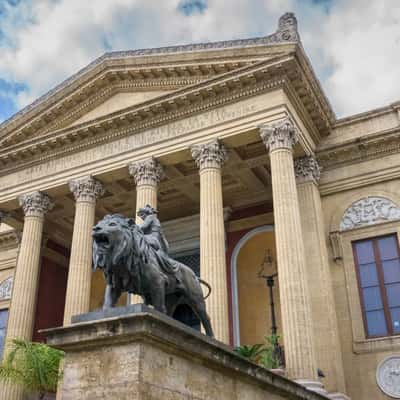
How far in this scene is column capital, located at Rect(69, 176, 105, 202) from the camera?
22.9 metres

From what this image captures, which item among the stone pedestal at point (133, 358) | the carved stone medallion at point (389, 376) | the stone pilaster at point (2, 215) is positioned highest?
the stone pilaster at point (2, 215)

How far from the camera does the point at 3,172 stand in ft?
83.8

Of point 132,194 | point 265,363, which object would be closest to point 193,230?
point 132,194

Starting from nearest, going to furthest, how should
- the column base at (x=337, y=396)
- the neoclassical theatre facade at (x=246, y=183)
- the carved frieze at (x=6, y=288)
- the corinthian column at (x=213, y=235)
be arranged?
the column base at (x=337, y=396) → the corinthian column at (x=213, y=235) → the neoclassical theatre facade at (x=246, y=183) → the carved frieze at (x=6, y=288)

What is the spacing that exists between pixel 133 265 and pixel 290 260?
1014 cm

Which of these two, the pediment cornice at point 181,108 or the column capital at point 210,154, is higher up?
the pediment cornice at point 181,108

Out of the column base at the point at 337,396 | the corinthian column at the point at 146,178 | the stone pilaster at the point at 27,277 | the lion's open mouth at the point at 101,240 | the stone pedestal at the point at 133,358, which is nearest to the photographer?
the stone pedestal at the point at 133,358

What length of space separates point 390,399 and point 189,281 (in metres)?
12.8

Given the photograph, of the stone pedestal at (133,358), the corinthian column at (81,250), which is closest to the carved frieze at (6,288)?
the corinthian column at (81,250)

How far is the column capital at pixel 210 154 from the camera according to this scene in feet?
67.1

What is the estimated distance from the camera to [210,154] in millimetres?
20500

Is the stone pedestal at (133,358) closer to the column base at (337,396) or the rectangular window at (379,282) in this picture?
the column base at (337,396)

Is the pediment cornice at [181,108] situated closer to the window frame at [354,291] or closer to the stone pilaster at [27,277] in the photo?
the stone pilaster at [27,277]

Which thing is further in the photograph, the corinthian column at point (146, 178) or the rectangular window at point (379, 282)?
the corinthian column at point (146, 178)
